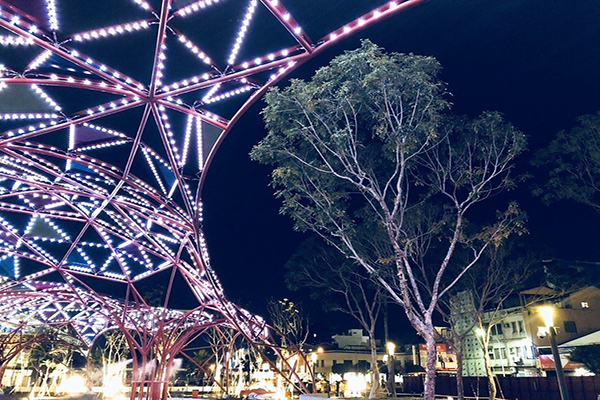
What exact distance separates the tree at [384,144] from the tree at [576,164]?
3.79 meters

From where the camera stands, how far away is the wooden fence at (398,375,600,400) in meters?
30.5

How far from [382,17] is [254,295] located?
144 ft

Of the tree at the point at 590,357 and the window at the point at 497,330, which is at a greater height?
the window at the point at 497,330

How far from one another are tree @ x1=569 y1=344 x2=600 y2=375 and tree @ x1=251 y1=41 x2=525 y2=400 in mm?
18752

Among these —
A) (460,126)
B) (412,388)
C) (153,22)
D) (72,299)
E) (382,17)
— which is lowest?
(412,388)

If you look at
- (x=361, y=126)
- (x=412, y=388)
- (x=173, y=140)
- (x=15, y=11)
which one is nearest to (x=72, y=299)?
(x=173, y=140)

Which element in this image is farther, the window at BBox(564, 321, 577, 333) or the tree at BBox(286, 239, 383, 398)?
the window at BBox(564, 321, 577, 333)

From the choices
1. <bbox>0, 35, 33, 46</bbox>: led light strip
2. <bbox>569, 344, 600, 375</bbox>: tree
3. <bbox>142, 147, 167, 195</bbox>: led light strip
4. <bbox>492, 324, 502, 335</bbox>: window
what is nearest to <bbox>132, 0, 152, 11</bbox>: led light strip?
<bbox>0, 35, 33, 46</bbox>: led light strip

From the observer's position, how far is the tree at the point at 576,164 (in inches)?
728

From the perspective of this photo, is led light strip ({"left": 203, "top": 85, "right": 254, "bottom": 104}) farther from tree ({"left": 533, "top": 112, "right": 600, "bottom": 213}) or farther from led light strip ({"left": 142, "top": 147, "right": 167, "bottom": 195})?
tree ({"left": 533, "top": 112, "right": 600, "bottom": 213})

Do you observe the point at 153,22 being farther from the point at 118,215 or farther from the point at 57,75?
the point at 118,215

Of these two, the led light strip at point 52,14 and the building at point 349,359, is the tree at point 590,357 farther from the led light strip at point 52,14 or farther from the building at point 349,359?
the led light strip at point 52,14

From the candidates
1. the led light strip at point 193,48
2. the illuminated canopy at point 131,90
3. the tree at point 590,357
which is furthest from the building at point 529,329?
the led light strip at point 193,48

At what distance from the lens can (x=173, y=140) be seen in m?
15.2
